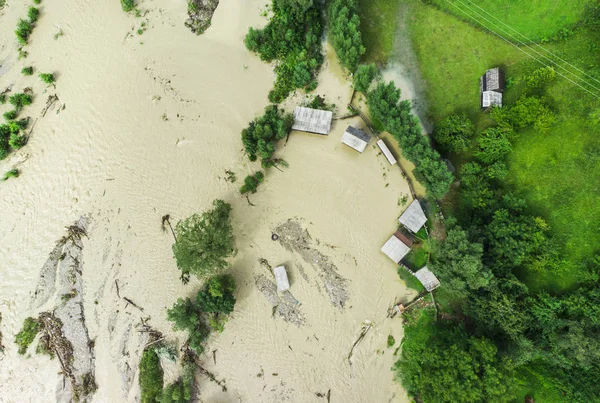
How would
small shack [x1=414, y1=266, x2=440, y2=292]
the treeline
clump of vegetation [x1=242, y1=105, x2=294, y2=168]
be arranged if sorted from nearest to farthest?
the treeline
small shack [x1=414, y1=266, x2=440, y2=292]
clump of vegetation [x1=242, y1=105, x2=294, y2=168]

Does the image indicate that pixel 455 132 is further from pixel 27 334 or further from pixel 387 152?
pixel 27 334

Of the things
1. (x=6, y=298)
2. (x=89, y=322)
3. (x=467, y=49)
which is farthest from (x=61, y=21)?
(x=467, y=49)

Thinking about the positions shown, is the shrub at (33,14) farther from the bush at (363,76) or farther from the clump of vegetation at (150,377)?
the clump of vegetation at (150,377)

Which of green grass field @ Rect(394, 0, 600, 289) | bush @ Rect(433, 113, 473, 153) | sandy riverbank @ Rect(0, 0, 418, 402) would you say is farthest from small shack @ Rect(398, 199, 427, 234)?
green grass field @ Rect(394, 0, 600, 289)

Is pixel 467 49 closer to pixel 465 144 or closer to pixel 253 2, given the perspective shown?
pixel 465 144

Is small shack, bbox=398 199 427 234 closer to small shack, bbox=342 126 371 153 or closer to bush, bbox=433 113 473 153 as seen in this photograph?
bush, bbox=433 113 473 153

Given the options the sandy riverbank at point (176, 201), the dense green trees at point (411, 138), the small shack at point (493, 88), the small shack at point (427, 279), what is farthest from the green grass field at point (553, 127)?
the sandy riverbank at point (176, 201)

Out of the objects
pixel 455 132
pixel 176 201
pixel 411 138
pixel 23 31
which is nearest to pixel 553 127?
pixel 455 132
